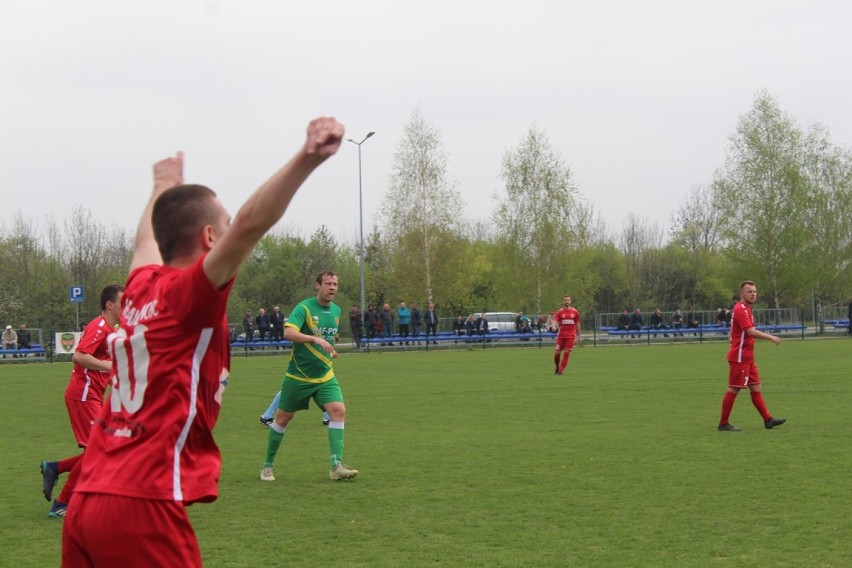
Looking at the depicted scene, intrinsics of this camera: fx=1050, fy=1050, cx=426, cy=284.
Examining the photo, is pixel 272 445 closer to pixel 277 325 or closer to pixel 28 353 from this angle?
pixel 277 325

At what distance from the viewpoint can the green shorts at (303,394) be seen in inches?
416

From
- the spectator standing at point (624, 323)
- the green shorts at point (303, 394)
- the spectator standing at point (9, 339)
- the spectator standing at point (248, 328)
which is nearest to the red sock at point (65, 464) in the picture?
the green shorts at point (303, 394)

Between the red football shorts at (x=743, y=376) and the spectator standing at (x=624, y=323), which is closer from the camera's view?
the red football shorts at (x=743, y=376)

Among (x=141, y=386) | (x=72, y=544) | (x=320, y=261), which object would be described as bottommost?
(x=72, y=544)

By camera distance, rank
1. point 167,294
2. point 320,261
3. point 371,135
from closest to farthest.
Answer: point 167,294 < point 371,135 < point 320,261

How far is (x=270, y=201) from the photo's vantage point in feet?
9.37

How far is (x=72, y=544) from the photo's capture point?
328 cm

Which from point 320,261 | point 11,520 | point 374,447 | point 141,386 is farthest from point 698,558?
point 320,261

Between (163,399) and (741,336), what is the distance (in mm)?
11351

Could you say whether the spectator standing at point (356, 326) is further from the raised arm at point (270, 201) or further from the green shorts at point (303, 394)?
the raised arm at point (270, 201)

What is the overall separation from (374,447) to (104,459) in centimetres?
966

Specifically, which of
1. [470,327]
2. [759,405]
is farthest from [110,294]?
[470,327]

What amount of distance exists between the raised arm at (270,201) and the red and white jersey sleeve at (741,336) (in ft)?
37.5

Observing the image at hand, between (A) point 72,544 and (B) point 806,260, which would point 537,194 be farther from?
(A) point 72,544
